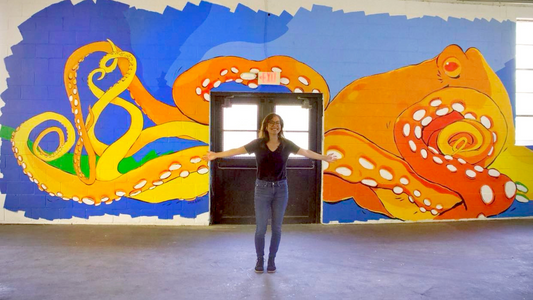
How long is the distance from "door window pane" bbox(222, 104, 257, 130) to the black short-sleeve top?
211 centimetres

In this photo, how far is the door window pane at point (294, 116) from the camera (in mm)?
6020

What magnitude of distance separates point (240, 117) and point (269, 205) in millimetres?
2395

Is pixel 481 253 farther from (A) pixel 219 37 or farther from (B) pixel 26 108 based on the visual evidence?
(B) pixel 26 108

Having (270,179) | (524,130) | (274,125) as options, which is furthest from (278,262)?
(524,130)

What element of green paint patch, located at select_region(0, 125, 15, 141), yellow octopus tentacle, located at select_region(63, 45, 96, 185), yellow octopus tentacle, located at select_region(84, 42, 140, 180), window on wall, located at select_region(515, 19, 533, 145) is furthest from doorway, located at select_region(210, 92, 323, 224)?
window on wall, located at select_region(515, 19, 533, 145)

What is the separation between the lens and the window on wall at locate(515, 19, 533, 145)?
6465 mm

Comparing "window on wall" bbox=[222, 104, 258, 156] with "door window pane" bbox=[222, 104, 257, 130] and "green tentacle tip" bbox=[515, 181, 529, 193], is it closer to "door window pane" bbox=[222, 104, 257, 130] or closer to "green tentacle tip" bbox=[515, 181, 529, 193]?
"door window pane" bbox=[222, 104, 257, 130]

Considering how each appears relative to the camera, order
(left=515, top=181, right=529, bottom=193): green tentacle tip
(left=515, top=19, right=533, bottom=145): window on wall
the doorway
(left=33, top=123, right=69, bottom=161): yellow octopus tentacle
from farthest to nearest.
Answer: (left=515, top=19, right=533, bottom=145): window on wall
(left=515, top=181, right=529, bottom=193): green tentacle tip
the doorway
(left=33, top=123, right=69, bottom=161): yellow octopus tentacle

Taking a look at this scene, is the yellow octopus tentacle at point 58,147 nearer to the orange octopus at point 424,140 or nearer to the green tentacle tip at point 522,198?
the orange octopus at point 424,140

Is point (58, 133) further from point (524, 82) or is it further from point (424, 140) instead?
point (524, 82)

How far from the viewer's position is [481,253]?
15.0ft

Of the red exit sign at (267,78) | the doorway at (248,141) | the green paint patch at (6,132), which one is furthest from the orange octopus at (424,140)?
the green paint patch at (6,132)

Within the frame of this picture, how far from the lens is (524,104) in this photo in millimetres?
6496

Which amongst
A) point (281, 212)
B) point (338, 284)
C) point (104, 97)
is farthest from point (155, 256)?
point (104, 97)
